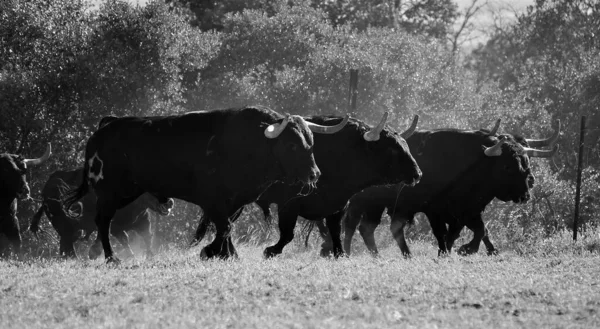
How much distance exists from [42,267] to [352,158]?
5046 mm

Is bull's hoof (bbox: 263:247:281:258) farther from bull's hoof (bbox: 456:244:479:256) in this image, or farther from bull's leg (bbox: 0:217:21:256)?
bull's leg (bbox: 0:217:21:256)

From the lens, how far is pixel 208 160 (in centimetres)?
1461

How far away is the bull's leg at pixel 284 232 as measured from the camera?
15398 mm

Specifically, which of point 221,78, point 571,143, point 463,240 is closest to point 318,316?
point 463,240

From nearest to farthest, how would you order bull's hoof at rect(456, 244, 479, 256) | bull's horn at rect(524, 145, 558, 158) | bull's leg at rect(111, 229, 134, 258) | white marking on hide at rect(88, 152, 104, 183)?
white marking on hide at rect(88, 152, 104, 183), bull's hoof at rect(456, 244, 479, 256), bull's horn at rect(524, 145, 558, 158), bull's leg at rect(111, 229, 134, 258)

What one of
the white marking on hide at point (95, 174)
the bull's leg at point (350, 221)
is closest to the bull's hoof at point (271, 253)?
Result: the white marking on hide at point (95, 174)

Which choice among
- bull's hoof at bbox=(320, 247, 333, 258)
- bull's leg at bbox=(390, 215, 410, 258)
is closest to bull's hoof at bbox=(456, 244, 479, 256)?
bull's leg at bbox=(390, 215, 410, 258)

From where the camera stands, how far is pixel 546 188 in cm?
2611

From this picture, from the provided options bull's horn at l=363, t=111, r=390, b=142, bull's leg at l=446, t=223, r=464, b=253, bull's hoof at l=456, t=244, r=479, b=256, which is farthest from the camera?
bull's leg at l=446, t=223, r=464, b=253

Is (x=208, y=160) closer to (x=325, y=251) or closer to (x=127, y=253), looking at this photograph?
(x=325, y=251)

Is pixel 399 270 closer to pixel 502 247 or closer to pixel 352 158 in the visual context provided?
pixel 352 158

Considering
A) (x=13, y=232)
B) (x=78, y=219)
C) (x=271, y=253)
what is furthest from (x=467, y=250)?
(x=13, y=232)

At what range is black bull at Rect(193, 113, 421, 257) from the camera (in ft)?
52.4

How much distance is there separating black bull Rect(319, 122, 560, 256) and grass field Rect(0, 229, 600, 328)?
12.9ft
